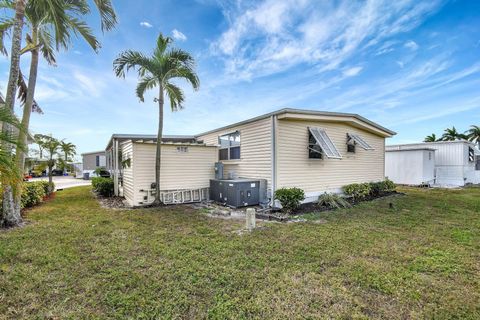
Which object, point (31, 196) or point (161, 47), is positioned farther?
point (31, 196)

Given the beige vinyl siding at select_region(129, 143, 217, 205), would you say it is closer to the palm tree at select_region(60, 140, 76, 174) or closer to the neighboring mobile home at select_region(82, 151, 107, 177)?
the palm tree at select_region(60, 140, 76, 174)

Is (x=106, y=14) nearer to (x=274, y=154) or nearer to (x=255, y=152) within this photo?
(x=255, y=152)

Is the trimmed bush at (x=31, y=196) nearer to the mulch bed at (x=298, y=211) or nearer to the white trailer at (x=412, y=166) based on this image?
the mulch bed at (x=298, y=211)

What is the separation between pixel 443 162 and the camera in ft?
54.9

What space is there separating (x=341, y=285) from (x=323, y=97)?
12875 millimetres

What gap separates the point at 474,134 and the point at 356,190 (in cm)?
3096

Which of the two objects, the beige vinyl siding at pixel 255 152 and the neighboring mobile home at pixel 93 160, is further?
the neighboring mobile home at pixel 93 160

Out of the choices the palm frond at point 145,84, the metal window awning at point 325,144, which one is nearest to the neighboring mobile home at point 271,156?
the metal window awning at point 325,144

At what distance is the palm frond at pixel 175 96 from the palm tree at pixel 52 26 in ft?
8.25

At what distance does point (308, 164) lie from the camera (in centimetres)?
873

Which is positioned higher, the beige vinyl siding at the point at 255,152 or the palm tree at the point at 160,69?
the palm tree at the point at 160,69

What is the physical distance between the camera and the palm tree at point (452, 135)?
30.0 meters

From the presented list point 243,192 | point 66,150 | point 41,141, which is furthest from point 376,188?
point 41,141

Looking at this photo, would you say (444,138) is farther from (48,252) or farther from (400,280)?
(48,252)
